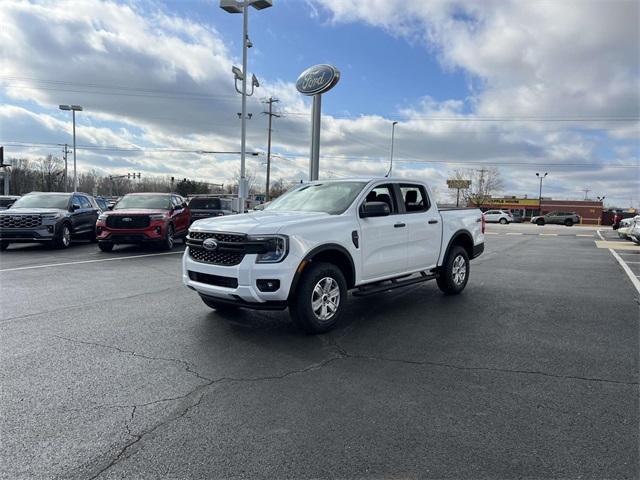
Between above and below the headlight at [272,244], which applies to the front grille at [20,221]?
below

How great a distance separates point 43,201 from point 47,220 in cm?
153

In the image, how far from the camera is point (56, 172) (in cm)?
8300

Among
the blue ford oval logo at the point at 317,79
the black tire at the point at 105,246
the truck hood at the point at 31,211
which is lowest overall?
the black tire at the point at 105,246

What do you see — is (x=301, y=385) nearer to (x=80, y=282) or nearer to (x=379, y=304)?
(x=379, y=304)

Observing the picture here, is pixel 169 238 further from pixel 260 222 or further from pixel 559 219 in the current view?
pixel 559 219

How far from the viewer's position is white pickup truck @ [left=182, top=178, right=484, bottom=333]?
4.99 meters

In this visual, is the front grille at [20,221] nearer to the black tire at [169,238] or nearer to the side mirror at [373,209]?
the black tire at [169,238]

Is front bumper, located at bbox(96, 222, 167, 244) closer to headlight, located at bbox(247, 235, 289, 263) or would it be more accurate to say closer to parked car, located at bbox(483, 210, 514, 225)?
headlight, located at bbox(247, 235, 289, 263)

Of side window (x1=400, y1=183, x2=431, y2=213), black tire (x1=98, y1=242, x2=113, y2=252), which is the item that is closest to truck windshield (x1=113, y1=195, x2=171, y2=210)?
black tire (x1=98, y1=242, x2=113, y2=252)

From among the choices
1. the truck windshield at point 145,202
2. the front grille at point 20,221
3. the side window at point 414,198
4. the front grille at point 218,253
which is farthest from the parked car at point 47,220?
the side window at point 414,198

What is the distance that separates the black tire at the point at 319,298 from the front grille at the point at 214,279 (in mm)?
694

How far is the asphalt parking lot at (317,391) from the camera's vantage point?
108 inches

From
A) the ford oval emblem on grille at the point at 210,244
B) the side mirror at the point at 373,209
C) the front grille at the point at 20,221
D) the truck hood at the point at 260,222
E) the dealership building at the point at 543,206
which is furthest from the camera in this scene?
the dealership building at the point at 543,206

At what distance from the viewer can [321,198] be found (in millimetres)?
6402
